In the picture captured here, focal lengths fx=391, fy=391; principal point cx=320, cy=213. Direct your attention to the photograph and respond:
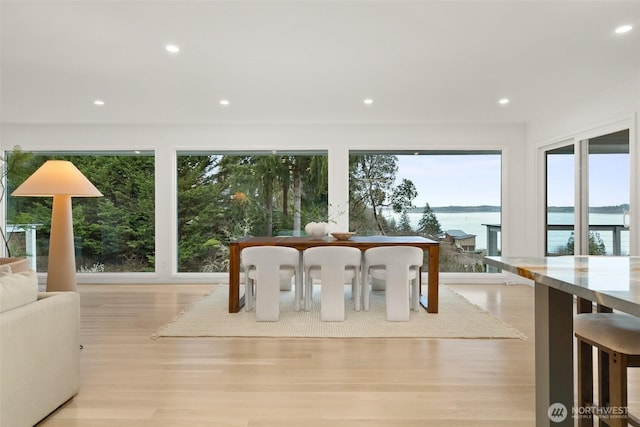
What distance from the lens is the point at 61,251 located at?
3162 mm

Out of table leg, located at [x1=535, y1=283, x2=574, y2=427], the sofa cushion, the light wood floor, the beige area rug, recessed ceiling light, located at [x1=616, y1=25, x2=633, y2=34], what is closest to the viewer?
table leg, located at [x1=535, y1=283, x2=574, y2=427]

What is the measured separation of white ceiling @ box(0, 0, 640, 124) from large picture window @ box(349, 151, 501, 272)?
1.08 meters

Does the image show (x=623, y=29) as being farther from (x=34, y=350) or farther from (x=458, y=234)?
(x=34, y=350)

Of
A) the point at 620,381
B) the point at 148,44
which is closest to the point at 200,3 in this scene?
the point at 148,44

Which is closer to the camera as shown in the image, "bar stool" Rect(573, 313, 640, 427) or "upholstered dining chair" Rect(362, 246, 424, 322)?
"bar stool" Rect(573, 313, 640, 427)

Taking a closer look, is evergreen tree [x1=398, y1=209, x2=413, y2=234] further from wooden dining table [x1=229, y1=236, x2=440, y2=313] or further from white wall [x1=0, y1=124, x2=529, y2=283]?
wooden dining table [x1=229, y1=236, x2=440, y2=313]

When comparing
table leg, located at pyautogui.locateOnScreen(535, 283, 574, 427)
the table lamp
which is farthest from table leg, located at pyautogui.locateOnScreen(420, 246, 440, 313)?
the table lamp

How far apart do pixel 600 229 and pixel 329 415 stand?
13.5 ft

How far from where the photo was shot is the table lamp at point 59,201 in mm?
3076

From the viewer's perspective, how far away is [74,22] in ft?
9.29

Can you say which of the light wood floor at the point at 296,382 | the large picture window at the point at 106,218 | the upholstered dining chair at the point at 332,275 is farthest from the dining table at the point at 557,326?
the large picture window at the point at 106,218

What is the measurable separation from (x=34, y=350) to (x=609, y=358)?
2558 millimetres

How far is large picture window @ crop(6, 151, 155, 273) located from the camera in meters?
6.21

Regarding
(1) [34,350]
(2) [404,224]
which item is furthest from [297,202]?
(1) [34,350]
